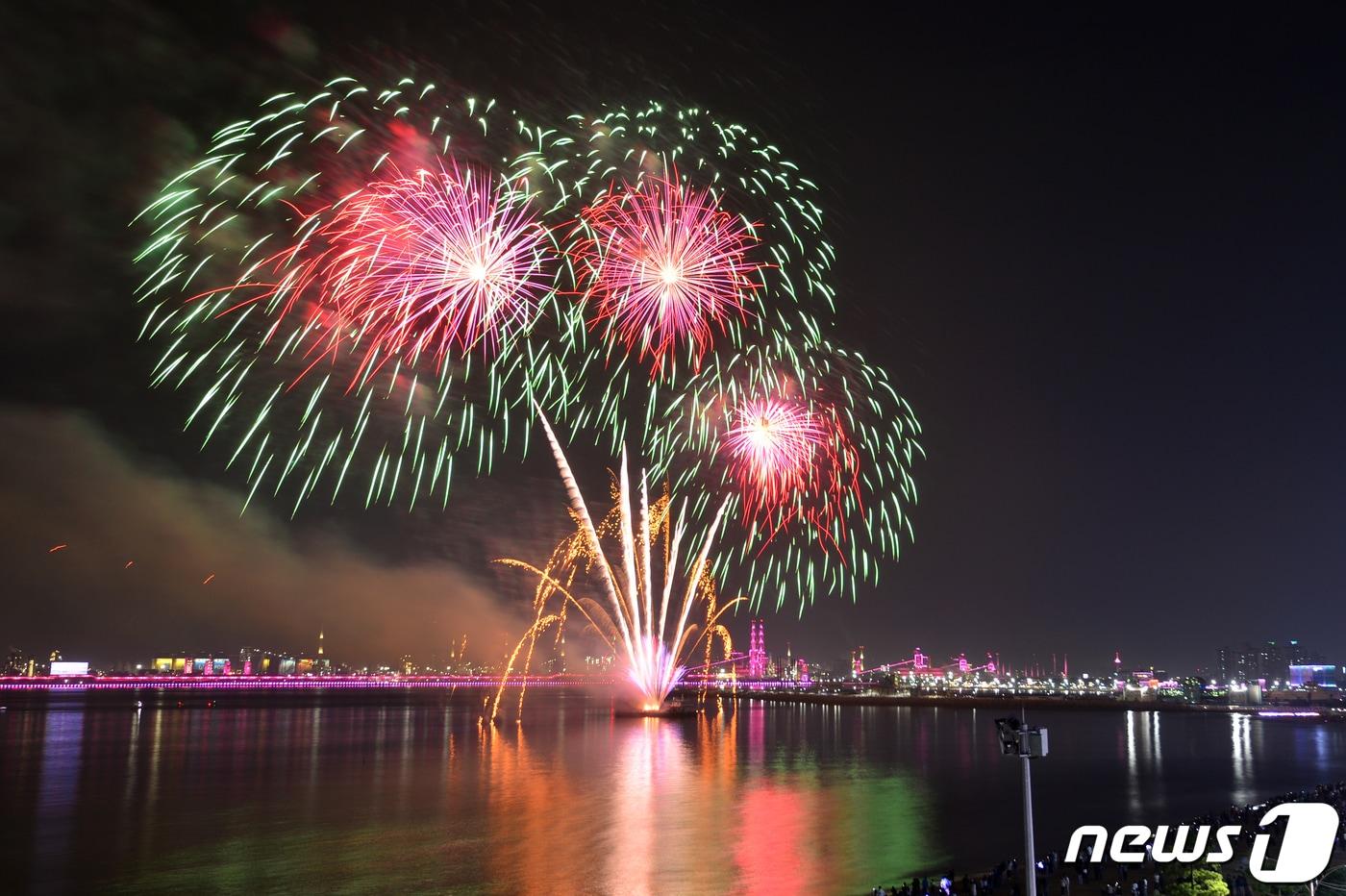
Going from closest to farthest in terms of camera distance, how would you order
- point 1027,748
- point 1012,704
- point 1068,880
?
point 1027,748 → point 1068,880 → point 1012,704

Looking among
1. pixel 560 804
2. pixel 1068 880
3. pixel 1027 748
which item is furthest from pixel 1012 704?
pixel 1027 748

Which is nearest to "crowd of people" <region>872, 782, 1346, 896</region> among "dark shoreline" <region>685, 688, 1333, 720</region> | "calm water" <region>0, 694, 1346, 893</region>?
"calm water" <region>0, 694, 1346, 893</region>

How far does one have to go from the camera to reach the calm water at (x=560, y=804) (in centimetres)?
2508

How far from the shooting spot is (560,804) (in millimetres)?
36312

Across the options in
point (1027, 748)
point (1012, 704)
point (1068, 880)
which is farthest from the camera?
point (1012, 704)

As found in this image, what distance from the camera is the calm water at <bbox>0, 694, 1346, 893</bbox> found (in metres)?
25.1

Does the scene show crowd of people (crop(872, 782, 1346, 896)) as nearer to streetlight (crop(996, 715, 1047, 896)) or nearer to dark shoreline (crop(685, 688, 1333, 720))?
streetlight (crop(996, 715, 1047, 896))

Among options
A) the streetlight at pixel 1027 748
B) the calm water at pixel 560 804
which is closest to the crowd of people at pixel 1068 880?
the calm water at pixel 560 804

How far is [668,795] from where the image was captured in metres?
38.5

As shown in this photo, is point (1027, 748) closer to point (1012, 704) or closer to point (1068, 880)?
point (1068, 880)

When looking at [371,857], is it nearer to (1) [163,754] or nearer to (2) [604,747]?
(2) [604,747]

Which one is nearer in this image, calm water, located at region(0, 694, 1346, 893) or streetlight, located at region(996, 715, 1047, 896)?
streetlight, located at region(996, 715, 1047, 896)

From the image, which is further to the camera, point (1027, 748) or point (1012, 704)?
point (1012, 704)

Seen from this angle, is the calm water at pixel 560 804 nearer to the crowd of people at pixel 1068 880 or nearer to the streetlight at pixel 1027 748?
the crowd of people at pixel 1068 880
